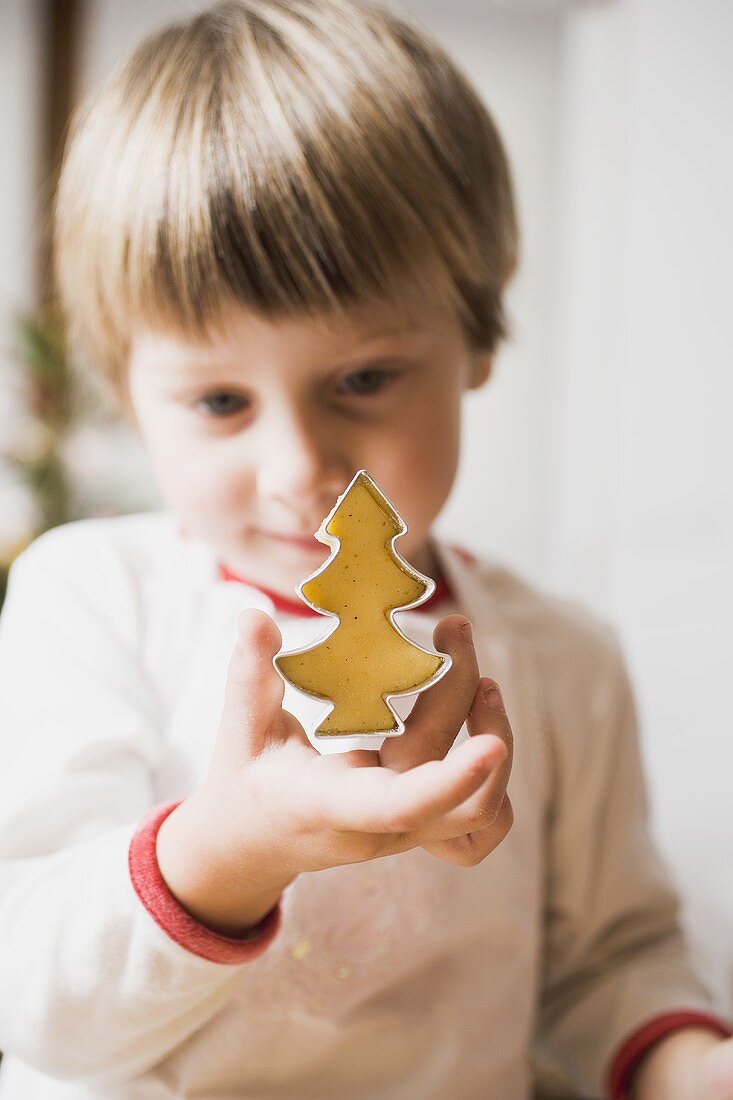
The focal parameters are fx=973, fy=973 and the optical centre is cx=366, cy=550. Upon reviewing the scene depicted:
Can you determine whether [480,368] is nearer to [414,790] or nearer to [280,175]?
[280,175]

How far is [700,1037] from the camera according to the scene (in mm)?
600

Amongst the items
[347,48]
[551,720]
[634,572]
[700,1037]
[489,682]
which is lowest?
[634,572]

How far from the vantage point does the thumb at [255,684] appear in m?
0.35

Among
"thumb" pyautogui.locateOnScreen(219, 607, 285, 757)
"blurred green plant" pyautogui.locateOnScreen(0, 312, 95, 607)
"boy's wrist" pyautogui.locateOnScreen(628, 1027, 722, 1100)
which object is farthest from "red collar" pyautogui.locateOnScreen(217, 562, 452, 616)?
"blurred green plant" pyautogui.locateOnScreen(0, 312, 95, 607)

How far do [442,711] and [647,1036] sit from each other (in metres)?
0.40

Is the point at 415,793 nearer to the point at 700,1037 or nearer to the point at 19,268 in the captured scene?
the point at 700,1037

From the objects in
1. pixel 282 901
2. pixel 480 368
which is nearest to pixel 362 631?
pixel 282 901

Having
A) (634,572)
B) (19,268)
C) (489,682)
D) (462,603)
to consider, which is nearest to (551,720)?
(462,603)

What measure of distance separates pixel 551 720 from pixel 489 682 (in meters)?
0.32

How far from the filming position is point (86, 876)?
46cm

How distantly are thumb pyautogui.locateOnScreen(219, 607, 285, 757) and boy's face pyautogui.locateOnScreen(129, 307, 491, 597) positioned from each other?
14cm

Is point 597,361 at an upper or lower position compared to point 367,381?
lower

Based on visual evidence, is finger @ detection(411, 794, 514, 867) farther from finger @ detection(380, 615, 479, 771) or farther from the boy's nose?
the boy's nose

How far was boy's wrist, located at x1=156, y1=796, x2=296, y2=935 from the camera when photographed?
15.9 inches
